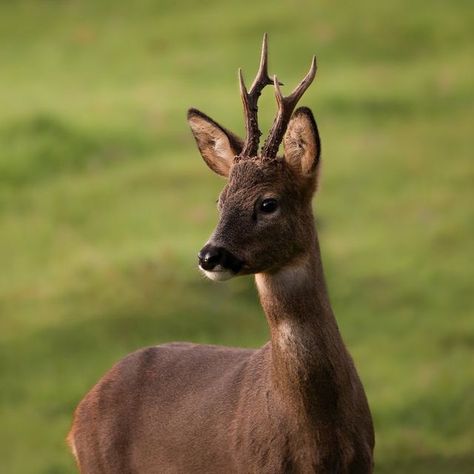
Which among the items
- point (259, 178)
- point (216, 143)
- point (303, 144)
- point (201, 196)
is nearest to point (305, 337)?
point (259, 178)

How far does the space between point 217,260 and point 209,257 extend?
79 mm

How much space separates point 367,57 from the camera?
3397 centimetres

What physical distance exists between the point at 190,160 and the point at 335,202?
278 cm

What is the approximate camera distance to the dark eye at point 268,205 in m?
10.6

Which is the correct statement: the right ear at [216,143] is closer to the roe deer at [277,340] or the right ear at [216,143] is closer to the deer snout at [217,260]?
the roe deer at [277,340]

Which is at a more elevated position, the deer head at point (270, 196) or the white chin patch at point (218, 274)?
the deer head at point (270, 196)

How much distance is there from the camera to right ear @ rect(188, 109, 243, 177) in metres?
11.3

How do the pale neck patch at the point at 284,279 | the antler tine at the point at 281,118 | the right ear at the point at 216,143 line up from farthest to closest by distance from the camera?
the right ear at the point at 216,143 → the antler tine at the point at 281,118 → the pale neck patch at the point at 284,279

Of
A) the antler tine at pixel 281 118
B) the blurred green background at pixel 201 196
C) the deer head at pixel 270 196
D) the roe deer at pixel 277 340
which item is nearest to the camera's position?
the deer head at pixel 270 196

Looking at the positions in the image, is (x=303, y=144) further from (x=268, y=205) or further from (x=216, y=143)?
(x=216, y=143)

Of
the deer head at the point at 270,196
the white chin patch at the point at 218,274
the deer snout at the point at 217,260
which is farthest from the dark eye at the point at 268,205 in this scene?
the white chin patch at the point at 218,274

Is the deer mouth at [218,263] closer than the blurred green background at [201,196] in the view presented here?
Yes

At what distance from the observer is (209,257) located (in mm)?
10109

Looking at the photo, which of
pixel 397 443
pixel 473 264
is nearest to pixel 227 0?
pixel 473 264
